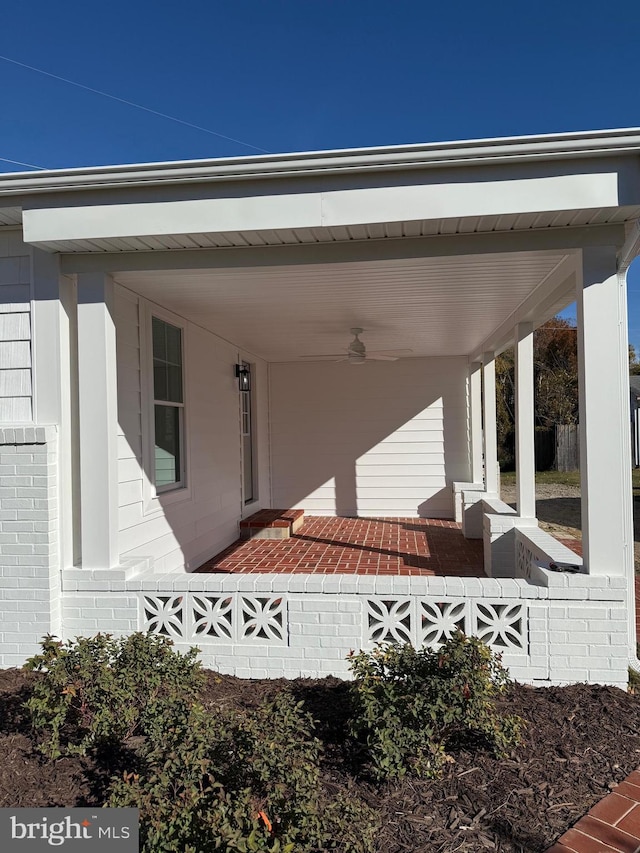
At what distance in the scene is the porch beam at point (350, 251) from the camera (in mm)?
3279

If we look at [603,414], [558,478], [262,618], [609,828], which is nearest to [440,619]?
[262,618]

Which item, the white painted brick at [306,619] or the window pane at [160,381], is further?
the window pane at [160,381]

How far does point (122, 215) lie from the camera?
3277 mm

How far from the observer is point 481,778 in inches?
92.9

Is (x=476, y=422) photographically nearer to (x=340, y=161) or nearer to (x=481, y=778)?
(x=340, y=161)

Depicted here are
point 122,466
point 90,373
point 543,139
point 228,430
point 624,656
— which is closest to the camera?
point 543,139

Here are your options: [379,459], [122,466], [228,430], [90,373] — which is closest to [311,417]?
[379,459]

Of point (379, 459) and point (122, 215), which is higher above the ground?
point (122, 215)

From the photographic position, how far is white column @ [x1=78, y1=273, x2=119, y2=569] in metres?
3.54

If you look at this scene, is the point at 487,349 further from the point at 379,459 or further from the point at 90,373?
the point at 90,373

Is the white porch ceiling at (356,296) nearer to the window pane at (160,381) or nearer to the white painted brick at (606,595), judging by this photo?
the window pane at (160,381)

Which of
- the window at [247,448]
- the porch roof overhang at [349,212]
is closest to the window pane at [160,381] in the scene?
the porch roof overhang at [349,212]

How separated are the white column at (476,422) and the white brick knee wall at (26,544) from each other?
21.8 ft

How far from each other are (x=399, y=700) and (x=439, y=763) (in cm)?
29
